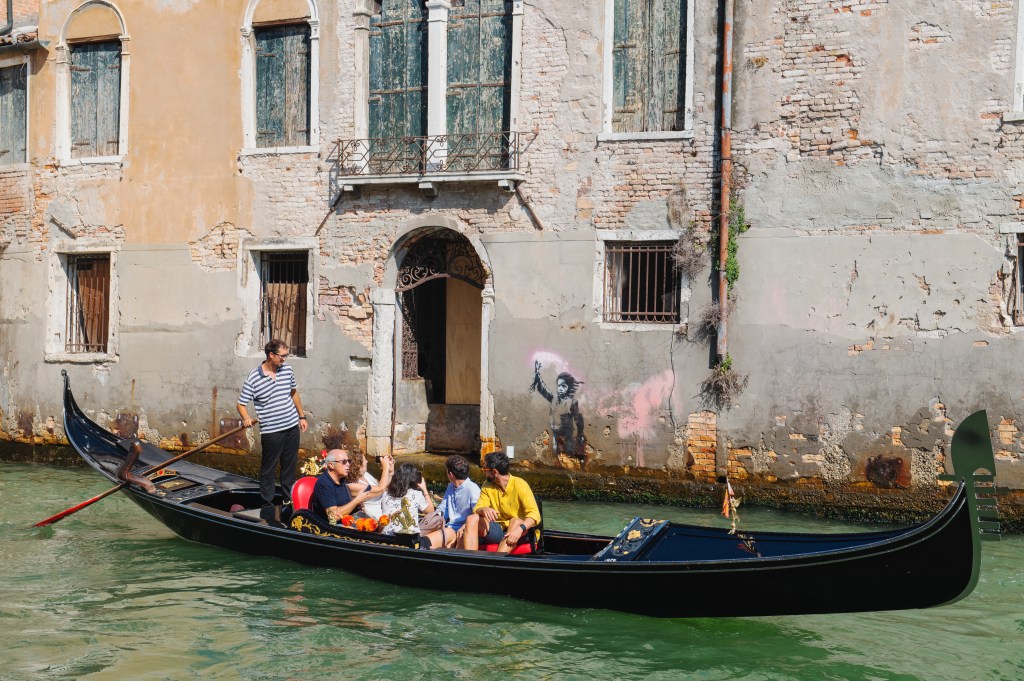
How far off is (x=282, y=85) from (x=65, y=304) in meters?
3.48

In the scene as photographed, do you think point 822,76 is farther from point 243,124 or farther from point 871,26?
point 243,124

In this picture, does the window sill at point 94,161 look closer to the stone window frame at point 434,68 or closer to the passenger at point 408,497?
the stone window frame at point 434,68

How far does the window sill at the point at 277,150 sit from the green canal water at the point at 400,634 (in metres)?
4.76

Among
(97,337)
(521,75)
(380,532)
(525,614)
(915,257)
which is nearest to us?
(525,614)

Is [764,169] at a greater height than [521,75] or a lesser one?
lesser

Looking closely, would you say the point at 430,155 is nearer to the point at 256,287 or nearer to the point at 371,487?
the point at 256,287

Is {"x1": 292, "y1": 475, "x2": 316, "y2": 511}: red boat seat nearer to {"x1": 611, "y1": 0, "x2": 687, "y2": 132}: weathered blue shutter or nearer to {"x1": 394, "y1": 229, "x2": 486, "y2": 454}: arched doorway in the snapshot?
{"x1": 394, "y1": 229, "x2": 486, "y2": 454}: arched doorway

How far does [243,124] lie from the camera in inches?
470

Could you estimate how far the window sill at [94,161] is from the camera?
41.0 feet

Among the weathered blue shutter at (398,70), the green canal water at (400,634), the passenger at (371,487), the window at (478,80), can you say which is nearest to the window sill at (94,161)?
the weathered blue shutter at (398,70)

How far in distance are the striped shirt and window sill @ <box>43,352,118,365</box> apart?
426cm

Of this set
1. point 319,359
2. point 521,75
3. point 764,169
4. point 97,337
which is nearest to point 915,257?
point 764,169

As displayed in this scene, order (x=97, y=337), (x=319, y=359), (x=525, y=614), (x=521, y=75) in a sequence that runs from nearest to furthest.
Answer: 1. (x=525, y=614)
2. (x=521, y=75)
3. (x=319, y=359)
4. (x=97, y=337)

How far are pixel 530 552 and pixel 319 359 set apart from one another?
4.96m
